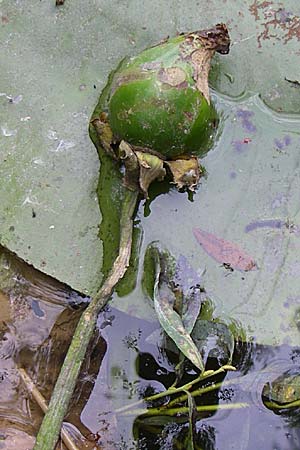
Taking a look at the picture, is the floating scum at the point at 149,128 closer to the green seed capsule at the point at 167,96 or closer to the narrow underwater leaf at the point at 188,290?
the green seed capsule at the point at 167,96

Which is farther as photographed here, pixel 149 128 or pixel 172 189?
pixel 172 189

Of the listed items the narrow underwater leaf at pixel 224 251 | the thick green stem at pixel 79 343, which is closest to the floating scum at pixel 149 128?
the thick green stem at pixel 79 343

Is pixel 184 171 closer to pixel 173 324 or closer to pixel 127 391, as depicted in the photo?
pixel 173 324

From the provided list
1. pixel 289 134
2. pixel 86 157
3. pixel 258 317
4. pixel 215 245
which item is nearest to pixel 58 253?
pixel 86 157

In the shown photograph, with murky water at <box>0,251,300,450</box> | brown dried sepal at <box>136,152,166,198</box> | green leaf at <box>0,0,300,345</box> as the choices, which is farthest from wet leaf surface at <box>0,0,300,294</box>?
murky water at <box>0,251,300,450</box>

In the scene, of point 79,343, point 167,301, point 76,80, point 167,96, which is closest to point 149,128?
point 167,96

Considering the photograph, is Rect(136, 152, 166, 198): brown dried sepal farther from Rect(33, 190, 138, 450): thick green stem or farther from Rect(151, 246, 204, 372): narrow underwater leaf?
Rect(151, 246, 204, 372): narrow underwater leaf
